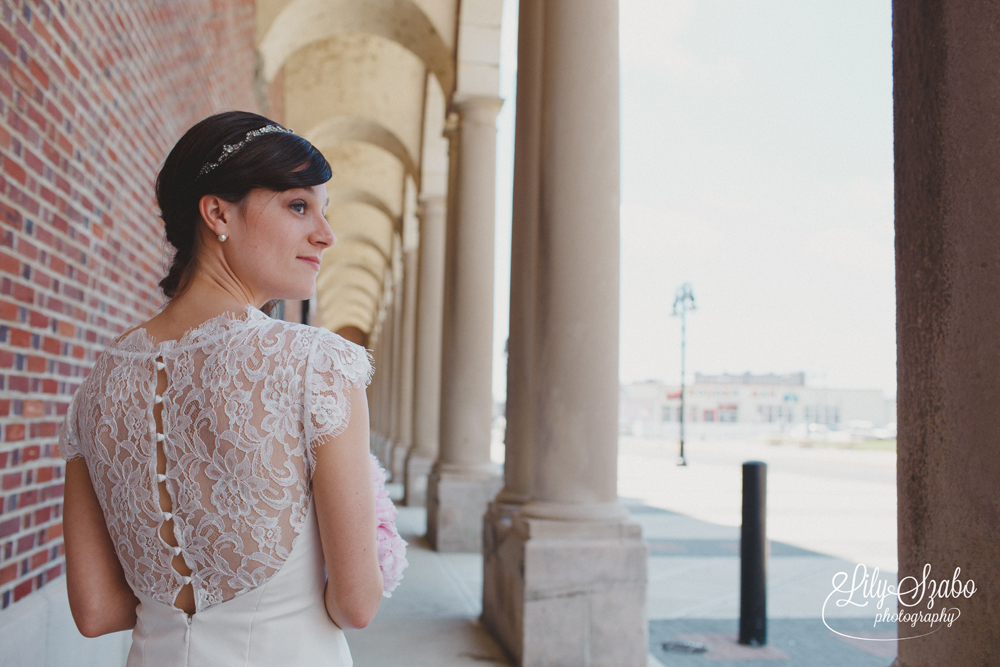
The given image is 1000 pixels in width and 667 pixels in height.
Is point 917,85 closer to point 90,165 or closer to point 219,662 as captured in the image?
point 219,662

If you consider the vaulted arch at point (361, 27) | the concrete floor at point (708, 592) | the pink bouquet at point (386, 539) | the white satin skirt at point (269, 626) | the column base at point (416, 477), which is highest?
the vaulted arch at point (361, 27)

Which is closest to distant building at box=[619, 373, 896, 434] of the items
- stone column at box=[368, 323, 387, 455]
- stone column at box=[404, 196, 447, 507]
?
stone column at box=[368, 323, 387, 455]

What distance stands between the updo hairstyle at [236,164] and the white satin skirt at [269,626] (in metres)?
0.65

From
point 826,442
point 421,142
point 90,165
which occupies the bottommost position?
point 826,442

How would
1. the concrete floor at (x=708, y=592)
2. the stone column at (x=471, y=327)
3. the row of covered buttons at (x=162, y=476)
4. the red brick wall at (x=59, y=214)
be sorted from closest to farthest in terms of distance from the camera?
the row of covered buttons at (x=162, y=476) < the red brick wall at (x=59, y=214) < the concrete floor at (x=708, y=592) < the stone column at (x=471, y=327)

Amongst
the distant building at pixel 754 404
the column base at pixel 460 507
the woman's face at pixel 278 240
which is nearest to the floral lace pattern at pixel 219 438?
the woman's face at pixel 278 240

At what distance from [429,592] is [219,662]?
612cm

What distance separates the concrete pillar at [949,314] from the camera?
171 centimetres

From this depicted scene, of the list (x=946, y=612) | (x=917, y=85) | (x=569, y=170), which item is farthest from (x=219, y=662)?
(x=569, y=170)

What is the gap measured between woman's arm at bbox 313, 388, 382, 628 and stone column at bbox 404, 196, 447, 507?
1199cm

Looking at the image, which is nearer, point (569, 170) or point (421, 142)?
point (569, 170)

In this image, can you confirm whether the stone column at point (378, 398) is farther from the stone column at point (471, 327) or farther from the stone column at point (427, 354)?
the stone column at point (471, 327)

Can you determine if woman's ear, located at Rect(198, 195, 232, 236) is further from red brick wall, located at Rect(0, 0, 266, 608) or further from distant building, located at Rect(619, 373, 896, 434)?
distant building, located at Rect(619, 373, 896, 434)

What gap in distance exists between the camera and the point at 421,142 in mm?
14586
